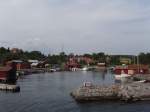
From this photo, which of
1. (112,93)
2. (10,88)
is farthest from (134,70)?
(112,93)

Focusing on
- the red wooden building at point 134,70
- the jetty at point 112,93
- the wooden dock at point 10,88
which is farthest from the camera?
the red wooden building at point 134,70

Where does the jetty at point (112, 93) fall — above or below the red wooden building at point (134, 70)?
below

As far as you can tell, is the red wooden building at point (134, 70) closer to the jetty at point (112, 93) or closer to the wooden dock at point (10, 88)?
the wooden dock at point (10, 88)

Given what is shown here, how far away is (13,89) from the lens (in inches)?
2783

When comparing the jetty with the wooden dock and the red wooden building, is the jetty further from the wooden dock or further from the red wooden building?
the red wooden building

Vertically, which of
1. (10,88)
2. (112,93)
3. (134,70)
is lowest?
(112,93)

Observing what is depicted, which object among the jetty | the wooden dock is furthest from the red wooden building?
the jetty

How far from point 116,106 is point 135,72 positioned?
52869 mm

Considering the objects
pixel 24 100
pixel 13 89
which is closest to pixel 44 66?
pixel 13 89

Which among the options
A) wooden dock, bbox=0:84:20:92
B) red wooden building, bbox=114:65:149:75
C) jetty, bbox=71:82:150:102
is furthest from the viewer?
red wooden building, bbox=114:65:149:75

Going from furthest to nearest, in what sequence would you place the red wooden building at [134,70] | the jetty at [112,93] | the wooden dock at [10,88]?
the red wooden building at [134,70] < the wooden dock at [10,88] < the jetty at [112,93]

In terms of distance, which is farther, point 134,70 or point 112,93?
point 134,70


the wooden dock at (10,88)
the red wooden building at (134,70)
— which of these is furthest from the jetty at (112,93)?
the red wooden building at (134,70)

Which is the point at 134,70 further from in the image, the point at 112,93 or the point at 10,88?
the point at 112,93
